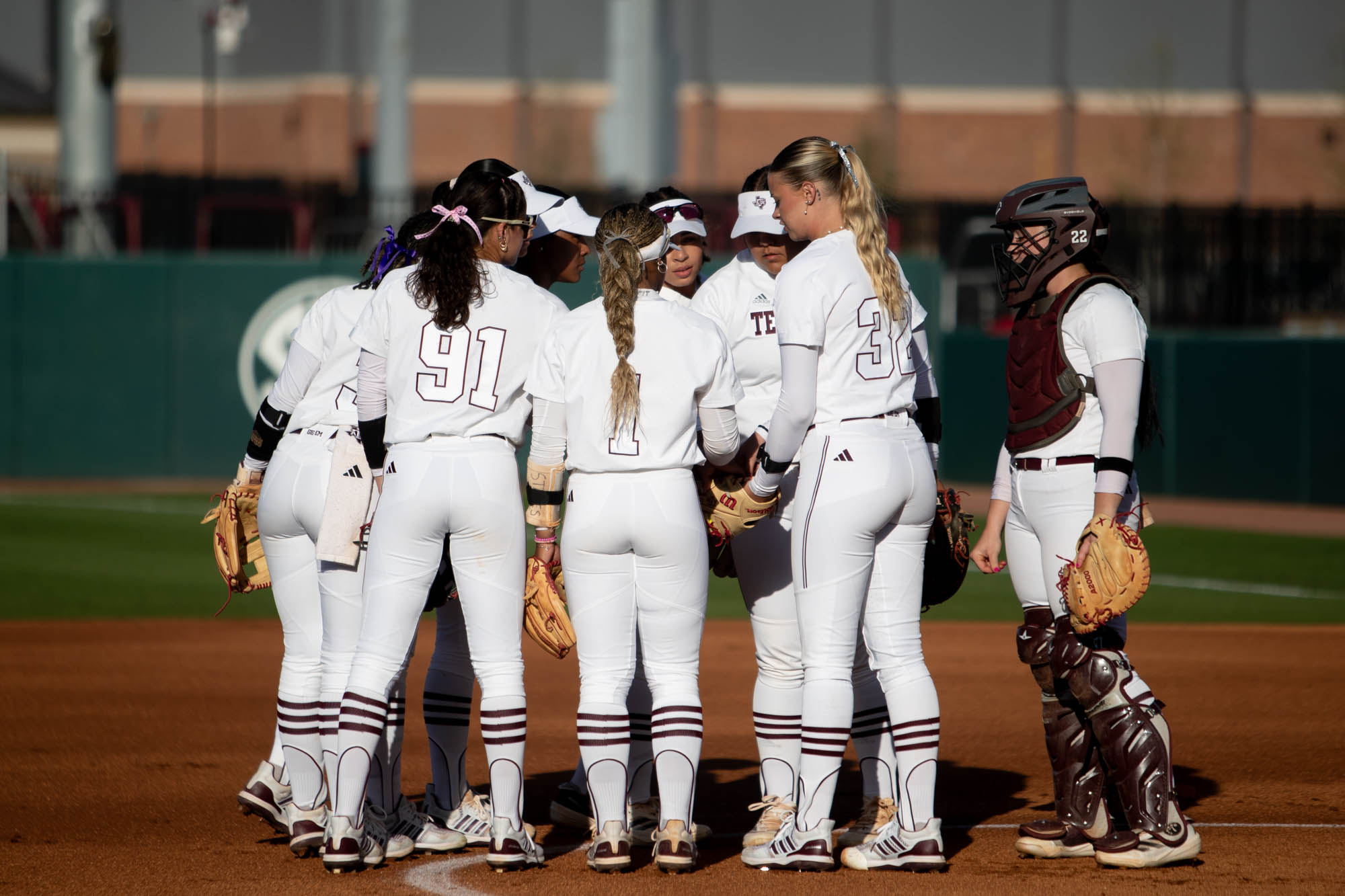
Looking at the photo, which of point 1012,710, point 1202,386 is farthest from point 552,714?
point 1202,386

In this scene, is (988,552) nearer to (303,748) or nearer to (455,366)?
(455,366)

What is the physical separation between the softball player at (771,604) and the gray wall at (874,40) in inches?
1588

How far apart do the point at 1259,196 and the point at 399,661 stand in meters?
45.3

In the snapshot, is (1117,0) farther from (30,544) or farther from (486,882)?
(486,882)

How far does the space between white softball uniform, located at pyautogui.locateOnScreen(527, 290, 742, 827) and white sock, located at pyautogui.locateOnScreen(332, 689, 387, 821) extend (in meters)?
0.63

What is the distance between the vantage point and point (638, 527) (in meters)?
4.59

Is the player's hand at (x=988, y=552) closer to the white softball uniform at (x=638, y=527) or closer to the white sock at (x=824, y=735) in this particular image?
the white sock at (x=824, y=735)

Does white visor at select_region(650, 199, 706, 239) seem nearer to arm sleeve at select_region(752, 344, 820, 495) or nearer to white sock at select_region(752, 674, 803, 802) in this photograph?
arm sleeve at select_region(752, 344, 820, 495)

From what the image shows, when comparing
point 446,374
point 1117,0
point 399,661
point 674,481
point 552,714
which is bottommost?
point 552,714

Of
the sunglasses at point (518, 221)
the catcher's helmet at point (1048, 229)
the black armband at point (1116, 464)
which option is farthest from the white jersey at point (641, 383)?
the black armband at point (1116, 464)

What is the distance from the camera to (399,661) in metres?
4.70

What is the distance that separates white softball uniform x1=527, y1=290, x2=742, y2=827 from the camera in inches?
182

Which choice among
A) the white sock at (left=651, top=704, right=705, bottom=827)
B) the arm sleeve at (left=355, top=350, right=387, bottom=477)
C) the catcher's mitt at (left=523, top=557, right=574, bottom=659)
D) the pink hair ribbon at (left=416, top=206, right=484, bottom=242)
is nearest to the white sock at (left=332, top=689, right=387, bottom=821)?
the catcher's mitt at (left=523, top=557, right=574, bottom=659)

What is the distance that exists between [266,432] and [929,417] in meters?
2.29
